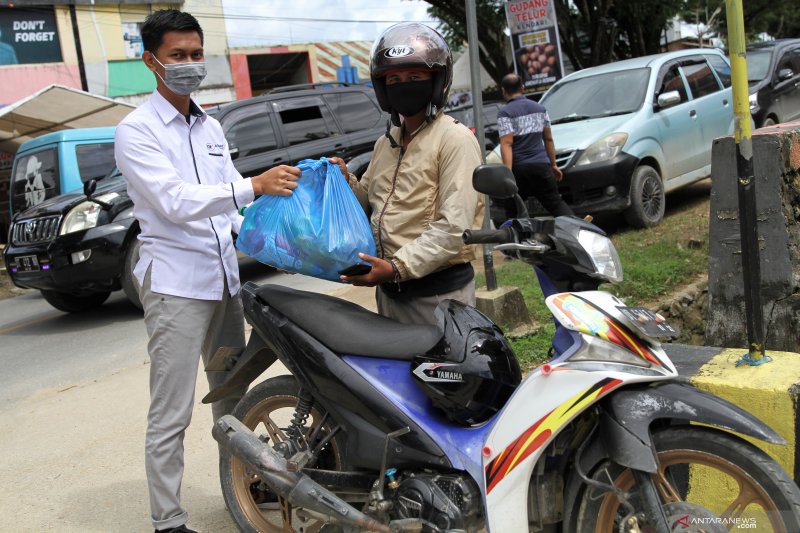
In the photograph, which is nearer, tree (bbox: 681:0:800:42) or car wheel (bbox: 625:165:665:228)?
car wheel (bbox: 625:165:665:228)

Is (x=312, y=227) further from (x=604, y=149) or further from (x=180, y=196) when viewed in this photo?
(x=604, y=149)

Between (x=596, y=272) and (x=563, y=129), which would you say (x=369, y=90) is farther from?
(x=596, y=272)

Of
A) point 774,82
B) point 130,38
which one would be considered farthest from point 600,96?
point 130,38

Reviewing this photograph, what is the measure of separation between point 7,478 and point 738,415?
3782mm

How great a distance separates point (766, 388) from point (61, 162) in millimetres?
8822

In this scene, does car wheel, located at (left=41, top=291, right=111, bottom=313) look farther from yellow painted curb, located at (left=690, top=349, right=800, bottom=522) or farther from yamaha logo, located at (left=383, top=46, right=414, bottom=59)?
yellow painted curb, located at (left=690, top=349, right=800, bottom=522)

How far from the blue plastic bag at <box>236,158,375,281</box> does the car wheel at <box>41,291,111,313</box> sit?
19.9 ft

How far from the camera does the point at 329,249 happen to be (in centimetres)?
271

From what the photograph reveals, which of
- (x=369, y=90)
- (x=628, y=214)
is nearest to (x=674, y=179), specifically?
(x=628, y=214)

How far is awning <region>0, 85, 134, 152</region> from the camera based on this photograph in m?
12.2

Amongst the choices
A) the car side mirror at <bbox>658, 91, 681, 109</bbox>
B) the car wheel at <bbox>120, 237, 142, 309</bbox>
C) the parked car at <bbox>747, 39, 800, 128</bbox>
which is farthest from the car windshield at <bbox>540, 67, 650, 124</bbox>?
the car wheel at <bbox>120, 237, 142, 309</bbox>

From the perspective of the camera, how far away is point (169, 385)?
10.0 ft

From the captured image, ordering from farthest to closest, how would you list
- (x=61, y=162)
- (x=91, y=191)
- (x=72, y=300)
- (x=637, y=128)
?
1. (x=61, y=162)
2. (x=72, y=300)
3. (x=637, y=128)
4. (x=91, y=191)

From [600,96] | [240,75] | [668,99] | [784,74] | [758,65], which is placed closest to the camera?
[668,99]
